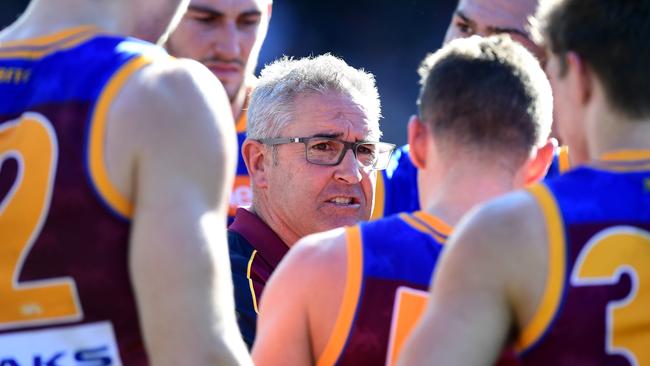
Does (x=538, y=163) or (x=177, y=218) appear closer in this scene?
(x=177, y=218)

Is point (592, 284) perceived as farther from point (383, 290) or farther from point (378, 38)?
point (378, 38)

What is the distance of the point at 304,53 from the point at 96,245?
1042cm

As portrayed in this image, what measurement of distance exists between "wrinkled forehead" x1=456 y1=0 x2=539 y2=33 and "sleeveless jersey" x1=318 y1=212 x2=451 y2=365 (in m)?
2.94

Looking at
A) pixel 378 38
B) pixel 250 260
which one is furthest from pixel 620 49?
pixel 378 38

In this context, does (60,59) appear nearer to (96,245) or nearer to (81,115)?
(81,115)

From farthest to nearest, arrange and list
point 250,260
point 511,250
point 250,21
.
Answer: point 250,21 → point 250,260 → point 511,250

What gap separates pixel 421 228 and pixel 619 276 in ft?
1.88

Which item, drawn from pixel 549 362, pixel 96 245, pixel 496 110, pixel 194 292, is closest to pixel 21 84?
pixel 96 245

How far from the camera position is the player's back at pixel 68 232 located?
7.48 ft

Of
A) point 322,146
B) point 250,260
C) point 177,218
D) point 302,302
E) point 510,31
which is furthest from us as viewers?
point 510,31

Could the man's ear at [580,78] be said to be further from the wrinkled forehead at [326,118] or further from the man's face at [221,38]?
the man's face at [221,38]

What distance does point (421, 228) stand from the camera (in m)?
2.61

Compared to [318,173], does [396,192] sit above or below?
below

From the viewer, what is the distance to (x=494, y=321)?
83.6 inches
